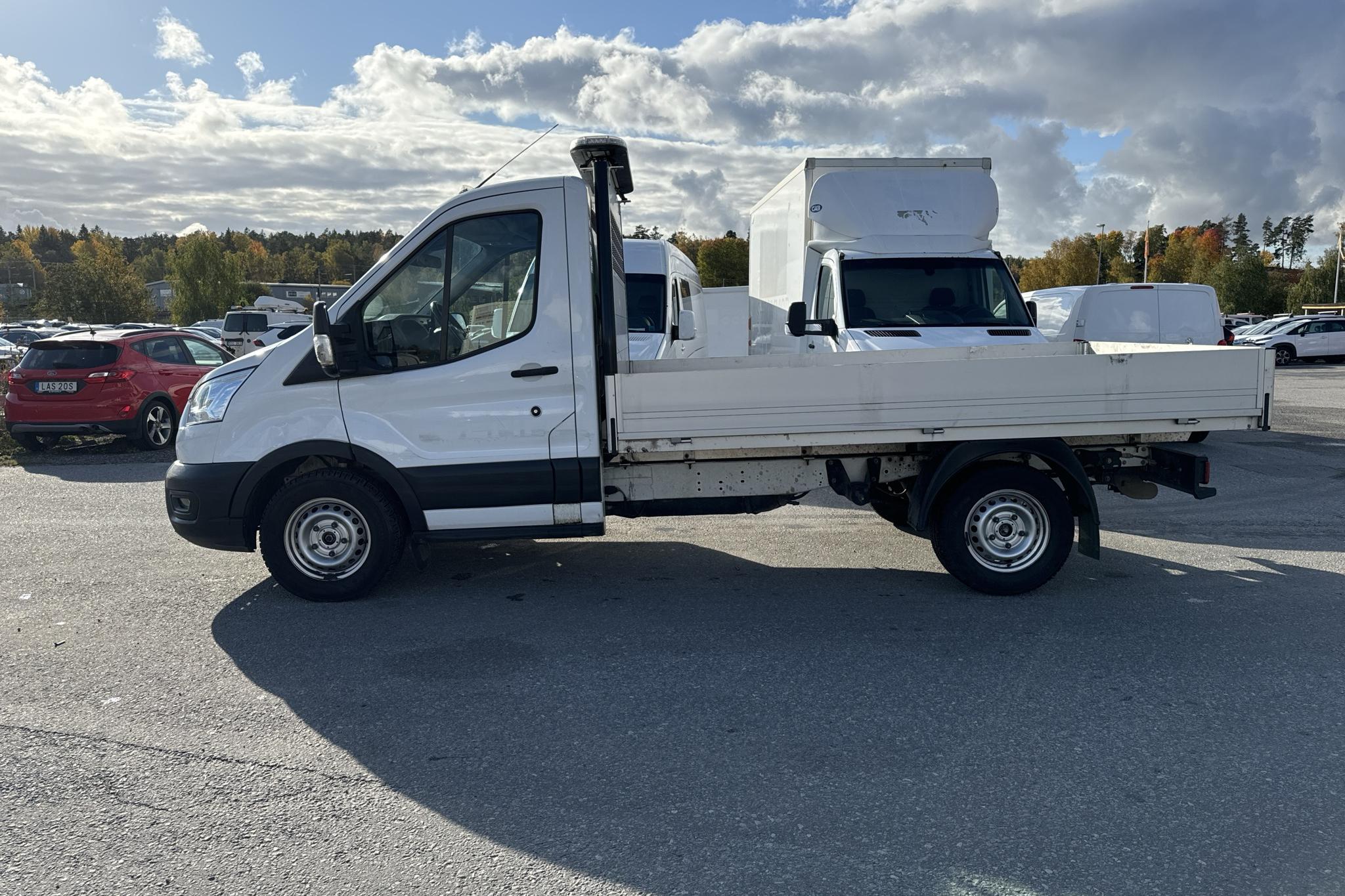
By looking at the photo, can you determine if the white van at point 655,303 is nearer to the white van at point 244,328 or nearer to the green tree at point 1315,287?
the white van at point 244,328

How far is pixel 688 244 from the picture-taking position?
64438mm

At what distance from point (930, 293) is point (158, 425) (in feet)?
34.6

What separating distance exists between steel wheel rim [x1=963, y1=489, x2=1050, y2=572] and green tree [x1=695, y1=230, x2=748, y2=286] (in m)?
52.7

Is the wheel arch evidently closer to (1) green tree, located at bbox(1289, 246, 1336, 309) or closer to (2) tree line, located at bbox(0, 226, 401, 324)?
(2) tree line, located at bbox(0, 226, 401, 324)

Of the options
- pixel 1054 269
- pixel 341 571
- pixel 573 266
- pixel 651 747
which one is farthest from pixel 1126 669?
pixel 1054 269

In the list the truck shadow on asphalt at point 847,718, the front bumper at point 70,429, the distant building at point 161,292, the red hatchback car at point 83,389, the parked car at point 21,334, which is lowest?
the truck shadow on asphalt at point 847,718

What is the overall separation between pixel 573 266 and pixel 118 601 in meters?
3.66

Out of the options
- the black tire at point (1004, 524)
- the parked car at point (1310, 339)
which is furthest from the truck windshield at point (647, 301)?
the parked car at point (1310, 339)

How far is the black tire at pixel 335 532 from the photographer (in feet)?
19.3

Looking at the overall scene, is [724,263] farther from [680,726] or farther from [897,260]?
[680,726]

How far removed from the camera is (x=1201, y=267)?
7512 cm

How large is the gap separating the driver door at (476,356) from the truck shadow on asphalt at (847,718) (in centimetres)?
97

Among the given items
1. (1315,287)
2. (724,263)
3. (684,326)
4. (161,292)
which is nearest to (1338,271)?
(1315,287)

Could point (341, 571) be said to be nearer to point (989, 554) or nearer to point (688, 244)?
point (989, 554)
